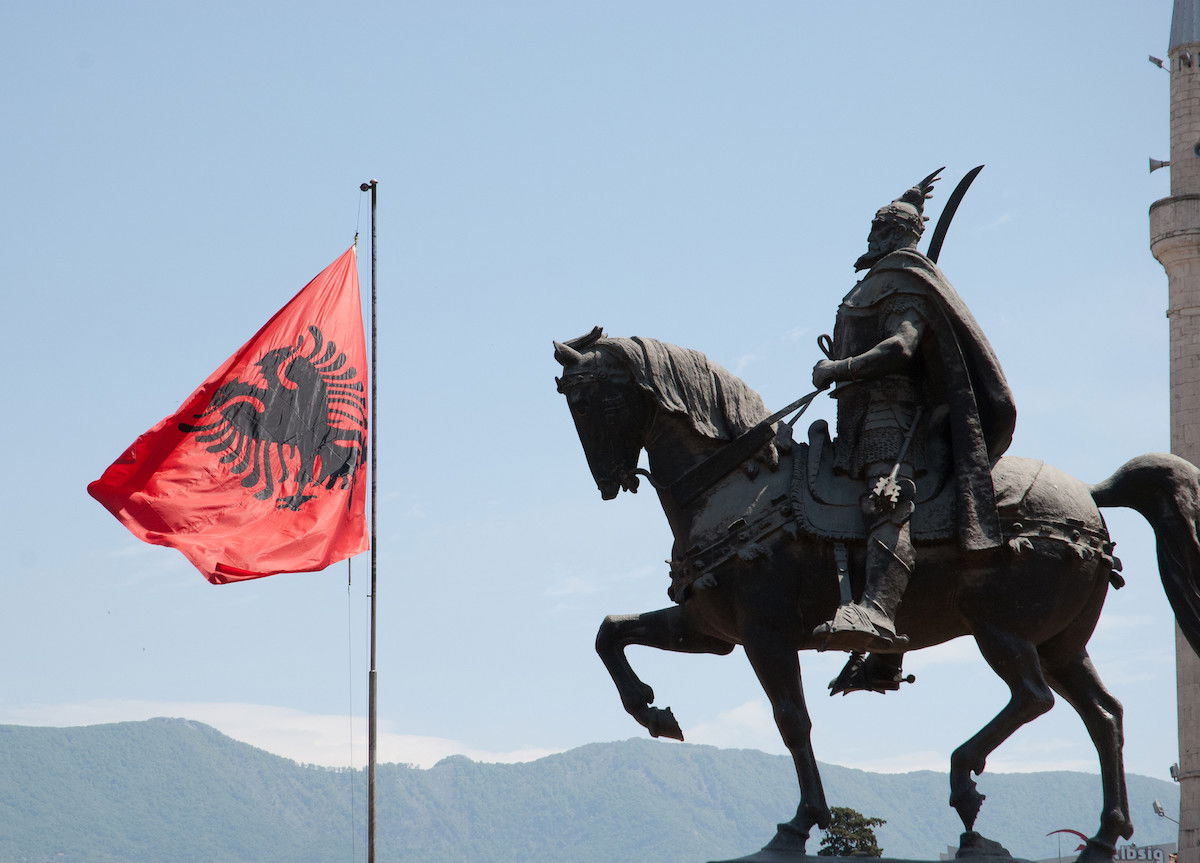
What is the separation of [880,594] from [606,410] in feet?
7.03

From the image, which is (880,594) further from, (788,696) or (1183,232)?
(1183,232)

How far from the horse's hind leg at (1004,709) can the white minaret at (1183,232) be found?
136 feet

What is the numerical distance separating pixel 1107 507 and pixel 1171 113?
142 feet

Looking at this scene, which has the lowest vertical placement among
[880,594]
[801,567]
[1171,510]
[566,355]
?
[880,594]

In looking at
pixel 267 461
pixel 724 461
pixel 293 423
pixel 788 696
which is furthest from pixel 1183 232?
pixel 788 696

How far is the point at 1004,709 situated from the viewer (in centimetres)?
1121

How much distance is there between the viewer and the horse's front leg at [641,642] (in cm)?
1188

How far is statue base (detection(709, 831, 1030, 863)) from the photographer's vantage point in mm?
10773

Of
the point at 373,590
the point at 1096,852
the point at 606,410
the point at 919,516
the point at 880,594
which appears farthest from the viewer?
the point at 373,590

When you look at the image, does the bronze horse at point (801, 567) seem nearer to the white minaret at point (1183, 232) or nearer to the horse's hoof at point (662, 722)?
the horse's hoof at point (662, 722)

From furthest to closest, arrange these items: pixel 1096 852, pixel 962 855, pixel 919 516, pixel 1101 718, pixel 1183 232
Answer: pixel 1183 232 → pixel 1101 718 → pixel 919 516 → pixel 1096 852 → pixel 962 855

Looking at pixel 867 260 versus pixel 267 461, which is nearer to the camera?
pixel 867 260

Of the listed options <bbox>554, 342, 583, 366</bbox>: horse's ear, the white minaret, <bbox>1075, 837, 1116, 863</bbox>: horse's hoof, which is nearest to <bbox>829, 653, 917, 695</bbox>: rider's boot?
<bbox>1075, 837, 1116, 863</bbox>: horse's hoof

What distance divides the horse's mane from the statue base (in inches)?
102
